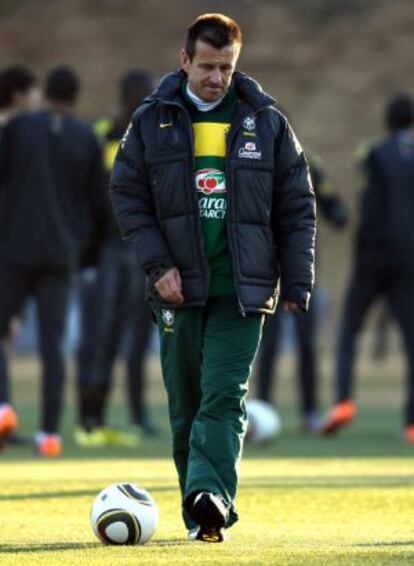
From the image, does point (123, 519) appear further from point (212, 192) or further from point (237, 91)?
point (237, 91)

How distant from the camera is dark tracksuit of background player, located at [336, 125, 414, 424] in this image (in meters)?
16.5

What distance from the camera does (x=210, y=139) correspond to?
8.60 metres

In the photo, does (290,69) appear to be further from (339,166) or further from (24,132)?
(24,132)

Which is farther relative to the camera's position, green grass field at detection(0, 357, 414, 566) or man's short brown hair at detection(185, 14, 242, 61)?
man's short brown hair at detection(185, 14, 242, 61)

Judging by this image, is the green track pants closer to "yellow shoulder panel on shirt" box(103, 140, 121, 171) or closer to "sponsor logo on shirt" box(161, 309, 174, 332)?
"sponsor logo on shirt" box(161, 309, 174, 332)

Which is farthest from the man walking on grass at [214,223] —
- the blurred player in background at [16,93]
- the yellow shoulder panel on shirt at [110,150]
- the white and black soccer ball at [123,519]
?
the yellow shoulder panel on shirt at [110,150]

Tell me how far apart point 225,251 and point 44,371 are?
6331 millimetres

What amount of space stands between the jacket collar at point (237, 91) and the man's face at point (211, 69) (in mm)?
92

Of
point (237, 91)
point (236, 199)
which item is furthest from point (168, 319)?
point (237, 91)

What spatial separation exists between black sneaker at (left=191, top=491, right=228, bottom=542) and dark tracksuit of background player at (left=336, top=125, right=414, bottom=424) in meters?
8.17

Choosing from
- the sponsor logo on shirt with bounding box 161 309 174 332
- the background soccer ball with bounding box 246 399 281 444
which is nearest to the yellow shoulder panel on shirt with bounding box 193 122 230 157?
the sponsor logo on shirt with bounding box 161 309 174 332

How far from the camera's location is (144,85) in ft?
51.2

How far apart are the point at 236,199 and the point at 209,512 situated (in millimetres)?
1221

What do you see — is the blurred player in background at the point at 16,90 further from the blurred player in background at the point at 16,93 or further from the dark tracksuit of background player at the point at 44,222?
the dark tracksuit of background player at the point at 44,222
